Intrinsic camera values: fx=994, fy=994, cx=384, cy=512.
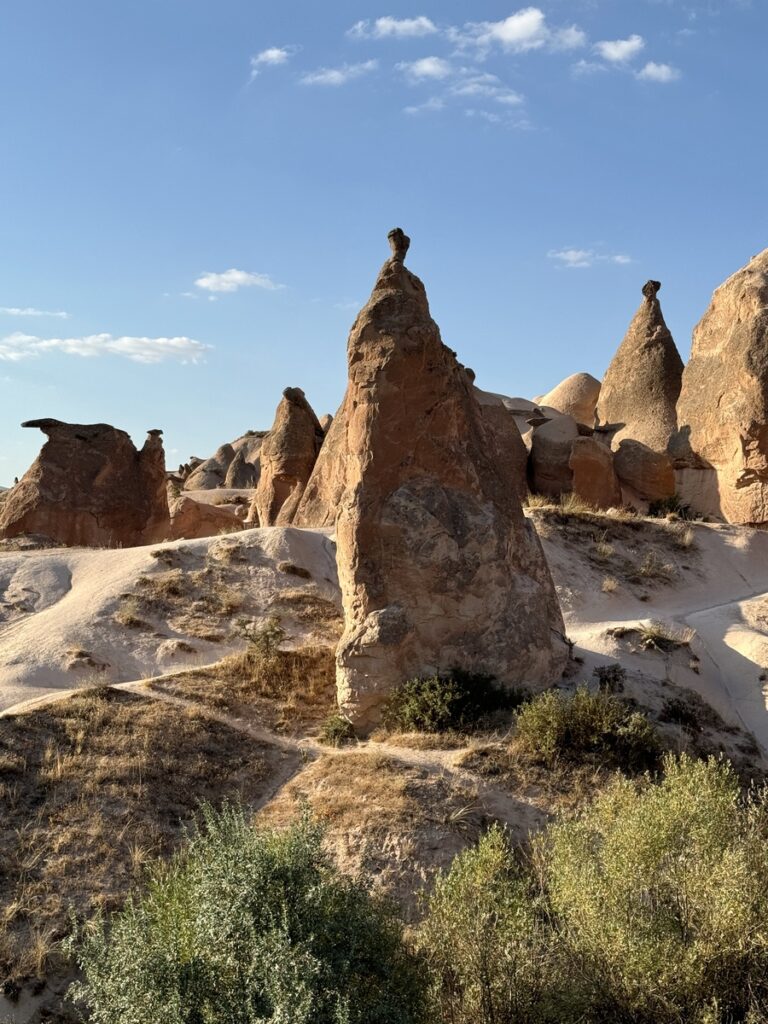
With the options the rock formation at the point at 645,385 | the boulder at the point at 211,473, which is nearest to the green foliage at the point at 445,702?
the rock formation at the point at 645,385

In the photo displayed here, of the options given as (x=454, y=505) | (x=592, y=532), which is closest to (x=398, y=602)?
(x=454, y=505)

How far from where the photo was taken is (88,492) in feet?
72.5

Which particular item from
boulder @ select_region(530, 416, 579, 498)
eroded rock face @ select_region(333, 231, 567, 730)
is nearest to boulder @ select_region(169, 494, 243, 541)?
boulder @ select_region(530, 416, 579, 498)

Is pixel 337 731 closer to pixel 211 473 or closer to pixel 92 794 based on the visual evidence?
pixel 92 794

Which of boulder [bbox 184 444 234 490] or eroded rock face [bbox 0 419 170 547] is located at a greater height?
boulder [bbox 184 444 234 490]

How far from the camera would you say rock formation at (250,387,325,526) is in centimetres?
2494

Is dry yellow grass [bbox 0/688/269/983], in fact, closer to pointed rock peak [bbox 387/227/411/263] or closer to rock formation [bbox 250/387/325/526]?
pointed rock peak [bbox 387/227/411/263]

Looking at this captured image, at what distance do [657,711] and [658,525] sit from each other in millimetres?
8520

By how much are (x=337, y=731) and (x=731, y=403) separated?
13781 millimetres

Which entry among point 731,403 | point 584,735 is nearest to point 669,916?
point 584,735

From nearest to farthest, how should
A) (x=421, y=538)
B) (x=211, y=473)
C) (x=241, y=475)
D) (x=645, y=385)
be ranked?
(x=421, y=538) < (x=645, y=385) < (x=241, y=475) < (x=211, y=473)

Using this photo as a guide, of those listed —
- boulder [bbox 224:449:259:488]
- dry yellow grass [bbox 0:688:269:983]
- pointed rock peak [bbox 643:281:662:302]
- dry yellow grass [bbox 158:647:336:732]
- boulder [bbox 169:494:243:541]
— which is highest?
pointed rock peak [bbox 643:281:662:302]

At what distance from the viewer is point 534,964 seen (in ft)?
18.0

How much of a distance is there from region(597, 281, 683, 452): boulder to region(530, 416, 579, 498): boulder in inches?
105
